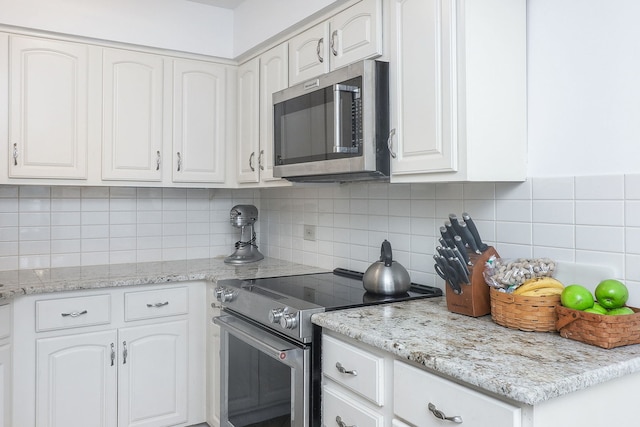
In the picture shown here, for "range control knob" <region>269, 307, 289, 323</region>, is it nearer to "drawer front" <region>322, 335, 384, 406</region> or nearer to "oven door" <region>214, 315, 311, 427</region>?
"oven door" <region>214, 315, 311, 427</region>

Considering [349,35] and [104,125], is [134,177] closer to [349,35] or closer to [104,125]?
A: [104,125]

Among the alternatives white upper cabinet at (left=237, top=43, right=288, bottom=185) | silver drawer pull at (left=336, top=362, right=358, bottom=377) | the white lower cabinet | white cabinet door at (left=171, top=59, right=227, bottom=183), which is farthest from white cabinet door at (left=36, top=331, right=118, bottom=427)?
silver drawer pull at (left=336, top=362, right=358, bottom=377)

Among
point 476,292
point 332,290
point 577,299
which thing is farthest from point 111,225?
point 577,299

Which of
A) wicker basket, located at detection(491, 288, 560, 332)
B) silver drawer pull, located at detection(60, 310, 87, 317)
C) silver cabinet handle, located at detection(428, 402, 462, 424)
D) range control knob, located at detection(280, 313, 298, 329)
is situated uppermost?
wicker basket, located at detection(491, 288, 560, 332)

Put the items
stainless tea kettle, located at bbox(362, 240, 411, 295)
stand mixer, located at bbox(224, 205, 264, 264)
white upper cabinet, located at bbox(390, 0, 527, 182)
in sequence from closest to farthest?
white upper cabinet, located at bbox(390, 0, 527, 182) < stainless tea kettle, located at bbox(362, 240, 411, 295) < stand mixer, located at bbox(224, 205, 264, 264)

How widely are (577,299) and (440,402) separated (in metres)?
0.47

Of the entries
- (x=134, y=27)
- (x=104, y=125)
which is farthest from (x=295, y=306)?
(x=134, y=27)

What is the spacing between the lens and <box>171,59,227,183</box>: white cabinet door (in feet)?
9.45

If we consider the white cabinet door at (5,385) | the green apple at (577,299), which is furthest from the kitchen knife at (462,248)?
the white cabinet door at (5,385)

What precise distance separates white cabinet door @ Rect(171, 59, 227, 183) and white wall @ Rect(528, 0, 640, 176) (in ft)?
5.95

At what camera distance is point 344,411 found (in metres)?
1.57

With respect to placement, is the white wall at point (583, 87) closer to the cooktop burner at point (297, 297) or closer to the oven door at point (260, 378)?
the cooktop burner at point (297, 297)

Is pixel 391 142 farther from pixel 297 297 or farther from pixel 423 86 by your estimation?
pixel 297 297

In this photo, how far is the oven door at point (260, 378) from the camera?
5.62ft
